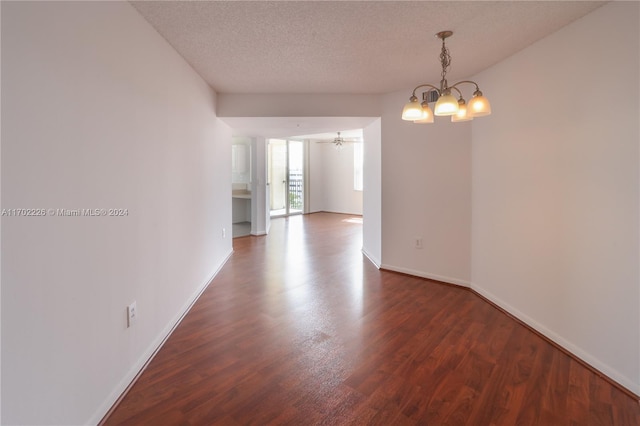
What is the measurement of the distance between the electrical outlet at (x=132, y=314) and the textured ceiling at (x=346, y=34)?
1.82 metres

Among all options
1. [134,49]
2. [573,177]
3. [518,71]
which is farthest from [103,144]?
[518,71]

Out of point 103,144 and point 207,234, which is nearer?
point 103,144

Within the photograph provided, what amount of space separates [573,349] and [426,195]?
207 centimetres

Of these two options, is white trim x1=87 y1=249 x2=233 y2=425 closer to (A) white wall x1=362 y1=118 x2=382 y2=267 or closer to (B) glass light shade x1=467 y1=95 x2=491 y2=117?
(A) white wall x1=362 y1=118 x2=382 y2=267

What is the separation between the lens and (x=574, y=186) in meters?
2.33

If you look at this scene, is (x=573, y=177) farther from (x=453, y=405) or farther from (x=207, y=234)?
(x=207, y=234)

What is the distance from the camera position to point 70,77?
4.88ft

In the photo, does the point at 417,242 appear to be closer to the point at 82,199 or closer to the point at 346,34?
the point at 346,34

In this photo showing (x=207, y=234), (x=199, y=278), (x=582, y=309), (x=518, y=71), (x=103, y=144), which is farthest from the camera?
(x=207, y=234)

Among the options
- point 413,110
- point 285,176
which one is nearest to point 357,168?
point 285,176

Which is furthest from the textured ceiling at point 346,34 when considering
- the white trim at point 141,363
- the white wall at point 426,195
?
the white trim at point 141,363

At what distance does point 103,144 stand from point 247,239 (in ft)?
16.4

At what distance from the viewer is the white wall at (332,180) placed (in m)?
10.6

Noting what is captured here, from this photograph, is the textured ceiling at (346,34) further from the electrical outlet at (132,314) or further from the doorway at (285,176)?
the doorway at (285,176)
